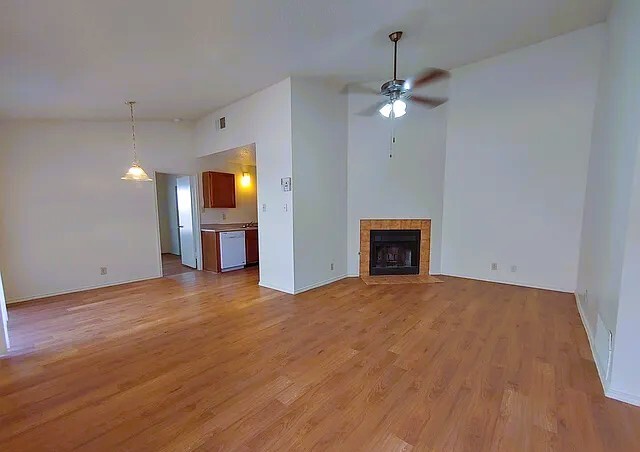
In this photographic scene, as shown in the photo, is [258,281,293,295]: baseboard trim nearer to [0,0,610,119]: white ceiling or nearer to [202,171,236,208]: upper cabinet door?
[202,171,236,208]: upper cabinet door

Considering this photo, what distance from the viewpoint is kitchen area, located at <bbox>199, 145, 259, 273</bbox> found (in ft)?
18.7

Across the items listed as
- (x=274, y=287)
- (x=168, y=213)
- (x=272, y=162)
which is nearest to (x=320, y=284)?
(x=274, y=287)

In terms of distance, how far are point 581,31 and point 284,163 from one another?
13.1 ft

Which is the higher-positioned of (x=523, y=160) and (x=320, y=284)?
(x=523, y=160)

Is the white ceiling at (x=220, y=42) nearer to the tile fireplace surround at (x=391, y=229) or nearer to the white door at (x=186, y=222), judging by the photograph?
the white door at (x=186, y=222)

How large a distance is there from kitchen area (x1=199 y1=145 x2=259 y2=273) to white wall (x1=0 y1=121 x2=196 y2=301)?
803 mm

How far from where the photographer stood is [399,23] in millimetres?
2816

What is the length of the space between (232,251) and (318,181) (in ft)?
8.28

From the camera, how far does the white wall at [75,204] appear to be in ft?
13.4

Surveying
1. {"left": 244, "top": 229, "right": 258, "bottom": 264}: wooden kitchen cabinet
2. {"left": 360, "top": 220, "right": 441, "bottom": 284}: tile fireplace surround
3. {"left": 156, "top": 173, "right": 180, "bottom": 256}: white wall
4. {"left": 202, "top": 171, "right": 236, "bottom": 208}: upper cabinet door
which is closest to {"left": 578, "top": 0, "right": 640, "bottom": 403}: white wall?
{"left": 360, "top": 220, "right": 441, "bottom": 284}: tile fireplace surround

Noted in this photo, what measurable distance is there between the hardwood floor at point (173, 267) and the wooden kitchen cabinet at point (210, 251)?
344 millimetres

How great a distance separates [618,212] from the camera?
210cm

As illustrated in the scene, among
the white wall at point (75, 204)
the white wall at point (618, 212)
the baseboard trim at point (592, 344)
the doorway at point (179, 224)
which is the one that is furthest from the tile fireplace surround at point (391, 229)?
the white wall at point (75, 204)

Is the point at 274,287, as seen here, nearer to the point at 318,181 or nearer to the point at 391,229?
the point at 318,181
